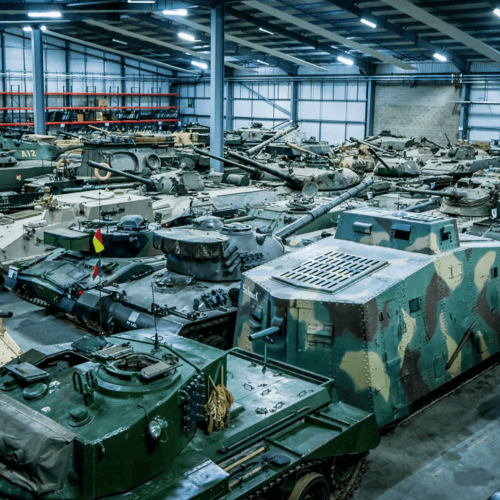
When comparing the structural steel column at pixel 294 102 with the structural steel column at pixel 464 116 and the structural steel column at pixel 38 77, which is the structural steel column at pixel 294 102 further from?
the structural steel column at pixel 38 77

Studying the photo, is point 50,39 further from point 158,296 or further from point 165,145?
point 158,296

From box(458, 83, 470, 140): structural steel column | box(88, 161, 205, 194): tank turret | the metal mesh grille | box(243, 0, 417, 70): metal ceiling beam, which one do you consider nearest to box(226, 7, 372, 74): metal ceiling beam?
box(243, 0, 417, 70): metal ceiling beam

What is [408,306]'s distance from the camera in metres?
9.27

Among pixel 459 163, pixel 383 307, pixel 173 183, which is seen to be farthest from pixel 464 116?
pixel 383 307

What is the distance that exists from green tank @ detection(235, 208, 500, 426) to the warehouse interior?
5 cm

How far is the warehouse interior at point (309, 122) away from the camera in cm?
816

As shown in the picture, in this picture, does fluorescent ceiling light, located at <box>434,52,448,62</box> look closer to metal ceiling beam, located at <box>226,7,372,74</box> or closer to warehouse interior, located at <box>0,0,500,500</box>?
warehouse interior, located at <box>0,0,500,500</box>

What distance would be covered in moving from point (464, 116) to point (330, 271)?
32.3 metres

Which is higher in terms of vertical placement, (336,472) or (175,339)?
(175,339)

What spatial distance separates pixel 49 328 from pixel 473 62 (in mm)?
30998

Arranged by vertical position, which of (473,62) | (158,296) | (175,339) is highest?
(473,62)

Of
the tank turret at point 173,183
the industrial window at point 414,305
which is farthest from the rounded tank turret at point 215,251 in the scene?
the tank turret at point 173,183

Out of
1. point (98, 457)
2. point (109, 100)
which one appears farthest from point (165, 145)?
point (109, 100)

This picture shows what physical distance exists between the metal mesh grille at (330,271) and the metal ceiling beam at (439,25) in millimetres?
17339
